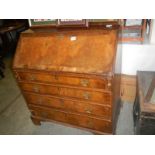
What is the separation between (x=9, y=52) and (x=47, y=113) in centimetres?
331

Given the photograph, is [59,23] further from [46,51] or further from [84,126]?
[84,126]

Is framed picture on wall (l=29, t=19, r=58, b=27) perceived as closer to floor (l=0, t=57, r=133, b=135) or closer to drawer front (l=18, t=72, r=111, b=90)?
drawer front (l=18, t=72, r=111, b=90)

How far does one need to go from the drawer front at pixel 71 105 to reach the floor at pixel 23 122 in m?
0.44

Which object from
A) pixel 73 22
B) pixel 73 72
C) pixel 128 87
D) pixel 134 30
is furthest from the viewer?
pixel 128 87

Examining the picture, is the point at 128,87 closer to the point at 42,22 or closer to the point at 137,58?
the point at 137,58

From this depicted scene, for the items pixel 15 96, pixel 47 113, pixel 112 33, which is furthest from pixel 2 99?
pixel 112 33

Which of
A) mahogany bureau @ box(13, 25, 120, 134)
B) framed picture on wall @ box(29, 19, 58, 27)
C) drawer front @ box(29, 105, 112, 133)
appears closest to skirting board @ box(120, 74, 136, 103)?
mahogany bureau @ box(13, 25, 120, 134)

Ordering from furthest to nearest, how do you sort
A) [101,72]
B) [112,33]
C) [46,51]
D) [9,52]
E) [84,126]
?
[9,52] → [84,126] → [46,51] → [112,33] → [101,72]

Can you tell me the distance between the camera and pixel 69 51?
161 cm

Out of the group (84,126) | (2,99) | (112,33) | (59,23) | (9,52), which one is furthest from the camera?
(9,52)

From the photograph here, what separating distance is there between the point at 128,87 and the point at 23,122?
5.26 feet

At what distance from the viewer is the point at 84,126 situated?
1980mm

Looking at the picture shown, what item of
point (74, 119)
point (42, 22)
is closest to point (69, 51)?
point (42, 22)

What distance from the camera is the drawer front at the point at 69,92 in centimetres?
157
